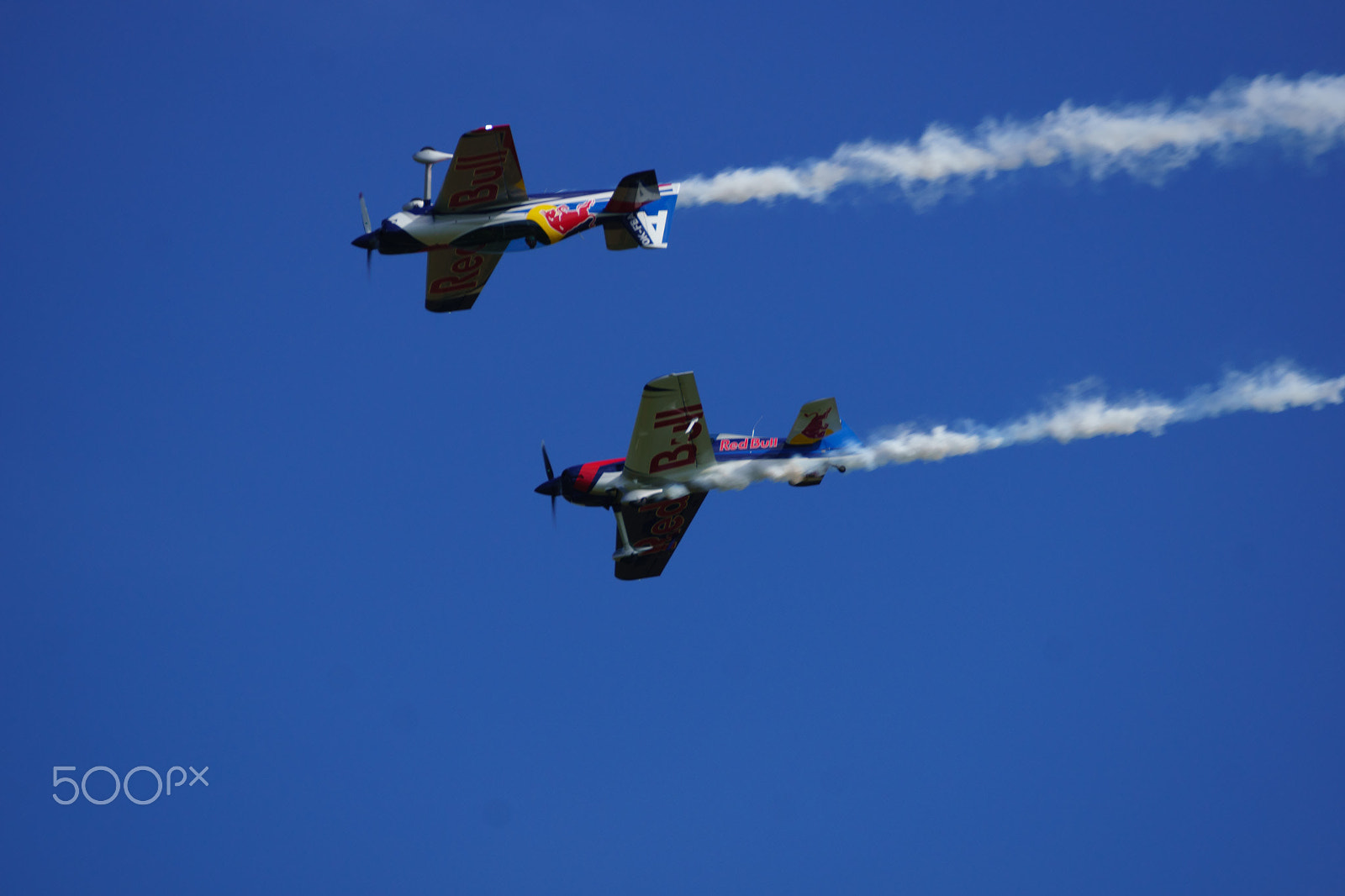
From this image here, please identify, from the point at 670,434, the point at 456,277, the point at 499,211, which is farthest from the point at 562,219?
the point at 670,434

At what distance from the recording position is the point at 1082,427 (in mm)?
35438

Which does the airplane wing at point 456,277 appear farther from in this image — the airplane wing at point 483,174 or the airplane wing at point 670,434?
the airplane wing at point 670,434

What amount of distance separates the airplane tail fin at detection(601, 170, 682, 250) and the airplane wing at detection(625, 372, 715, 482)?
16.7ft

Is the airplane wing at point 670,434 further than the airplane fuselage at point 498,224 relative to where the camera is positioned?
No

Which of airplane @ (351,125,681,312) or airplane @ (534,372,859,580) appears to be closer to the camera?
airplane @ (534,372,859,580)

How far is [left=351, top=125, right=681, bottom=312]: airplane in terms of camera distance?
3672 cm

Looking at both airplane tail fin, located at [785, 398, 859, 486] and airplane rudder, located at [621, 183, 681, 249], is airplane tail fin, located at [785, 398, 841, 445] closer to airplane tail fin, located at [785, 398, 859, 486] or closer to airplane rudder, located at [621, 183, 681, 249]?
airplane tail fin, located at [785, 398, 859, 486]

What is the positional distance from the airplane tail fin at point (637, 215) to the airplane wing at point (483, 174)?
8.32ft

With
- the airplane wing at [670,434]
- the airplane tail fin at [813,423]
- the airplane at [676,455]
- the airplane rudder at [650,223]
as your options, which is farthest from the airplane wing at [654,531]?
the airplane rudder at [650,223]

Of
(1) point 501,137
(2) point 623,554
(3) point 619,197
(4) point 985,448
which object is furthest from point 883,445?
(1) point 501,137

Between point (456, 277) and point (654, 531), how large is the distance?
9.39m

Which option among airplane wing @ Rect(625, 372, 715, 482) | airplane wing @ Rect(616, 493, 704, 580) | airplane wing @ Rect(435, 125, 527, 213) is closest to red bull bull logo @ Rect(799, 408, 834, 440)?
airplane wing @ Rect(625, 372, 715, 482)

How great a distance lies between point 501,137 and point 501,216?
2166mm

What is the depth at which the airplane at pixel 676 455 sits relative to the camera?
35562 mm
